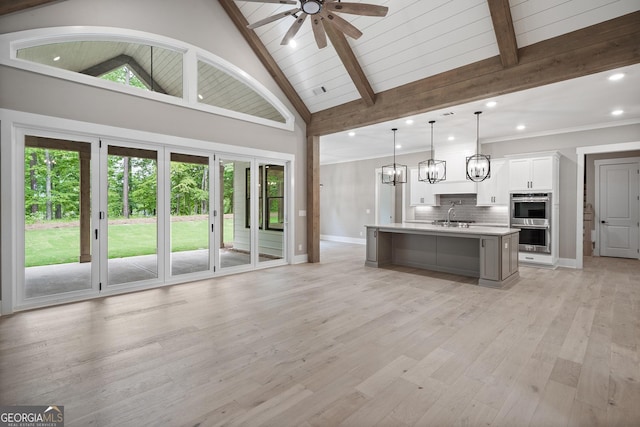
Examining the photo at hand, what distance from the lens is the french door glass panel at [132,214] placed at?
430 cm

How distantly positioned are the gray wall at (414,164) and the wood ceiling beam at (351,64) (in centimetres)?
383

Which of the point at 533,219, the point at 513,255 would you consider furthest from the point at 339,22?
the point at 533,219

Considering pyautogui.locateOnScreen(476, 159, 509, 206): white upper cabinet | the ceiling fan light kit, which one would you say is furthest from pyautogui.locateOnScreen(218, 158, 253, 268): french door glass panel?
pyautogui.locateOnScreen(476, 159, 509, 206): white upper cabinet

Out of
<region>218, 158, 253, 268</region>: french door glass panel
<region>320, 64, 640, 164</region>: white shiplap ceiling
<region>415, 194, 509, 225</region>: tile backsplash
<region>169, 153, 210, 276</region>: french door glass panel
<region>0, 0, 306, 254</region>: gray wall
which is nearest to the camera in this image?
<region>0, 0, 306, 254</region>: gray wall

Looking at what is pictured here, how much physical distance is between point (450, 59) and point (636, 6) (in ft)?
6.20

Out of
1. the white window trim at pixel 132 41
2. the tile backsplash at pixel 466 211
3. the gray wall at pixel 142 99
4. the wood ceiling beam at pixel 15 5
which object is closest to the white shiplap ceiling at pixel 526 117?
the tile backsplash at pixel 466 211

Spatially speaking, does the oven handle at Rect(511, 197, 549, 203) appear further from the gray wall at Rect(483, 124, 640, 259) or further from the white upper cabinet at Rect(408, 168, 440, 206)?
the white upper cabinet at Rect(408, 168, 440, 206)

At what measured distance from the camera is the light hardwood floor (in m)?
1.86

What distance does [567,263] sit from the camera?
650 centimetres

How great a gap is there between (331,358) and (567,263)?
6.52 m

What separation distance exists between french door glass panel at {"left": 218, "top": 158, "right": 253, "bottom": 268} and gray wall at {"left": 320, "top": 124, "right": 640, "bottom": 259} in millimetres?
5145

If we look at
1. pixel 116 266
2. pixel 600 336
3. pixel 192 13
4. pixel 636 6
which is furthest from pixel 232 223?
pixel 636 6

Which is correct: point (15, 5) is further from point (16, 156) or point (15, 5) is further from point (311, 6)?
point (311, 6)

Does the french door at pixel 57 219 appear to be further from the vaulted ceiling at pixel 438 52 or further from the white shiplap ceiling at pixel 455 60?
the white shiplap ceiling at pixel 455 60
